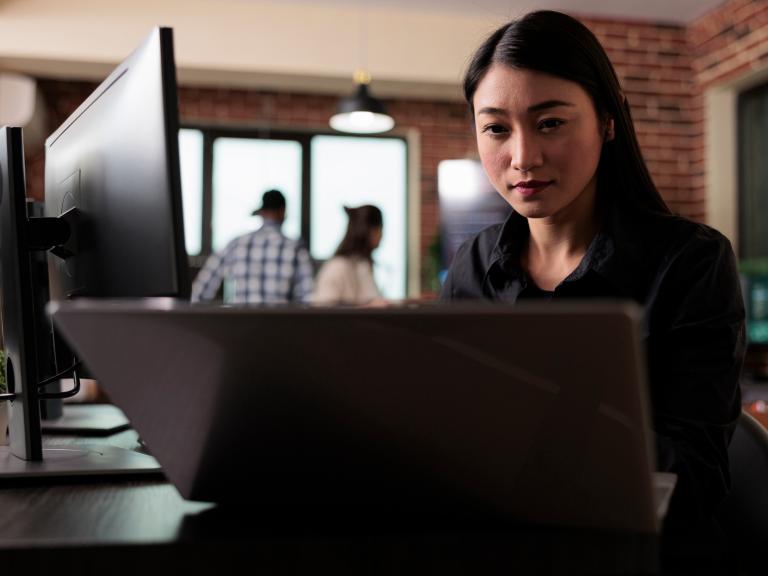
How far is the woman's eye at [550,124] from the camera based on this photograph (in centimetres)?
107

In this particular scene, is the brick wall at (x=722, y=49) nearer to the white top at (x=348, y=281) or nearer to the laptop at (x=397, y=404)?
the white top at (x=348, y=281)

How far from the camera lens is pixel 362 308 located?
453 mm

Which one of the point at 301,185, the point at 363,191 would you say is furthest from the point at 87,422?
the point at 363,191

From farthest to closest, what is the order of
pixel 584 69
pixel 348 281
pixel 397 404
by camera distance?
pixel 348 281, pixel 584 69, pixel 397 404

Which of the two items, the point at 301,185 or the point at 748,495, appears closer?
the point at 748,495

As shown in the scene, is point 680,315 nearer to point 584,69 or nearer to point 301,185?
point 584,69

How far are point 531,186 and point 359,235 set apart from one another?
364 cm

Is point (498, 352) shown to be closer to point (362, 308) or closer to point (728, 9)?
point (362, 308)

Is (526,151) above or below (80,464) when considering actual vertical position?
above

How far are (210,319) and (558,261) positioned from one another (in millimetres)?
896

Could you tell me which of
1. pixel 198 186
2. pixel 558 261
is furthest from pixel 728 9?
pixel 558 261

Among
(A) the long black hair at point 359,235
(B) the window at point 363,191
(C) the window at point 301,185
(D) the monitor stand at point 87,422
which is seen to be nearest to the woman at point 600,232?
(D) the monitor stand at point 87,422

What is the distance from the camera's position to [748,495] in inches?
36.8

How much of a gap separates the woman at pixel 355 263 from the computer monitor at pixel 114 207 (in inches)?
141
